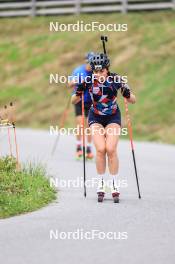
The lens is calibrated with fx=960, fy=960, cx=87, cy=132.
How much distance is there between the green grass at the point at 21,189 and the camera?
11195mm

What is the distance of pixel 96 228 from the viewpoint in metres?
10.0

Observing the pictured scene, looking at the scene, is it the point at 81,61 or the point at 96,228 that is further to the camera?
the point at 81,61

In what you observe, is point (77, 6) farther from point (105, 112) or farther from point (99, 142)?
point (99, 142)

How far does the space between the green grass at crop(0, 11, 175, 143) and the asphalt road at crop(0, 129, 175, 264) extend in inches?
451

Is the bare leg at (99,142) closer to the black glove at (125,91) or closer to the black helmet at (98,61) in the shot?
the black glove at (125,91)

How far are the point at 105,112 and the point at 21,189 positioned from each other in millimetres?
1459

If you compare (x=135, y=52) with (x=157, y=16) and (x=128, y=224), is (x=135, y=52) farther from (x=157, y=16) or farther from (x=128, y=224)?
(x=128, y=224)

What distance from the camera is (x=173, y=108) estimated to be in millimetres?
27547

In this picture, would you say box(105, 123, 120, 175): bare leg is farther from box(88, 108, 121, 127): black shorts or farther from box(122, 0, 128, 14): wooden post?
box(122, 0, 128, 14): wooden post

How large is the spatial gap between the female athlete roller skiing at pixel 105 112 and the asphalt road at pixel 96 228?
20.1 inches

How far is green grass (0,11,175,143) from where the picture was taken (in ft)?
93.7

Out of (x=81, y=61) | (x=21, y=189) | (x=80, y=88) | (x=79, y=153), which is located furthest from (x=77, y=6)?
(x=21, y=189)

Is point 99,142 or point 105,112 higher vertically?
point 105,112

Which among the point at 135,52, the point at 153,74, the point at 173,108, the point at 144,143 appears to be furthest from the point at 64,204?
the point at 135,52
